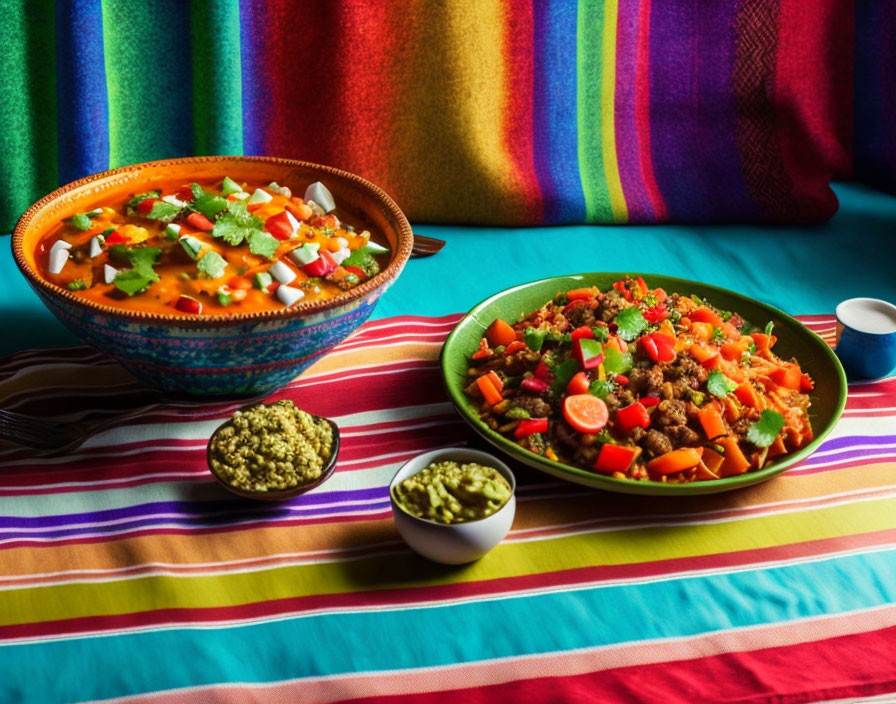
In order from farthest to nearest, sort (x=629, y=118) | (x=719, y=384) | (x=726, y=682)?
(x=629, y=118) < (x=719, y=384) < (x=726, y=682)

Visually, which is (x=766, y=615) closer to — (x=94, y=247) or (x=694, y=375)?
(x=694, y=375)

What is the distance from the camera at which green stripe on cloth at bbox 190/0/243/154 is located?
2361mm

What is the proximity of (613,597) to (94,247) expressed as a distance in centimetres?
105

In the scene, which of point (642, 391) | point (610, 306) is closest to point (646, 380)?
point (642, 391)

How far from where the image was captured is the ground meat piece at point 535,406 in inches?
67.1

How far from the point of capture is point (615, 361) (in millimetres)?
1749

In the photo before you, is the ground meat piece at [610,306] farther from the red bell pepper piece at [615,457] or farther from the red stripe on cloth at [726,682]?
the red stripe on cloth at [726,682]

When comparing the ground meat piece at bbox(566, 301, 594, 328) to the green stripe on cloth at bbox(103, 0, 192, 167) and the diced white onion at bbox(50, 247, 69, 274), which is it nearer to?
the diced white onion at bbox(50, 247, 69, 274)

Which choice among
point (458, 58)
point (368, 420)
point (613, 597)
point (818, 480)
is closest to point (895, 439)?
point (818, 480)

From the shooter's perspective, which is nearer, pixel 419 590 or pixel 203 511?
pixel 419 590

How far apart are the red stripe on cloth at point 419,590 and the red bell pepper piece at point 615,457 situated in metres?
0.15

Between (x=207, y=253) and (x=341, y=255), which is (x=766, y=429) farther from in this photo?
(x=207, y=253)

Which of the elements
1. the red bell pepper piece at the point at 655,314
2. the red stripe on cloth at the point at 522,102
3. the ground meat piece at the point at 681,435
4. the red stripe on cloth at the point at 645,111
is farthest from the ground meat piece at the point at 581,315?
the red stripe on cloth at the point at 645,111

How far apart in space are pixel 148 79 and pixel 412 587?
5.07 ft
